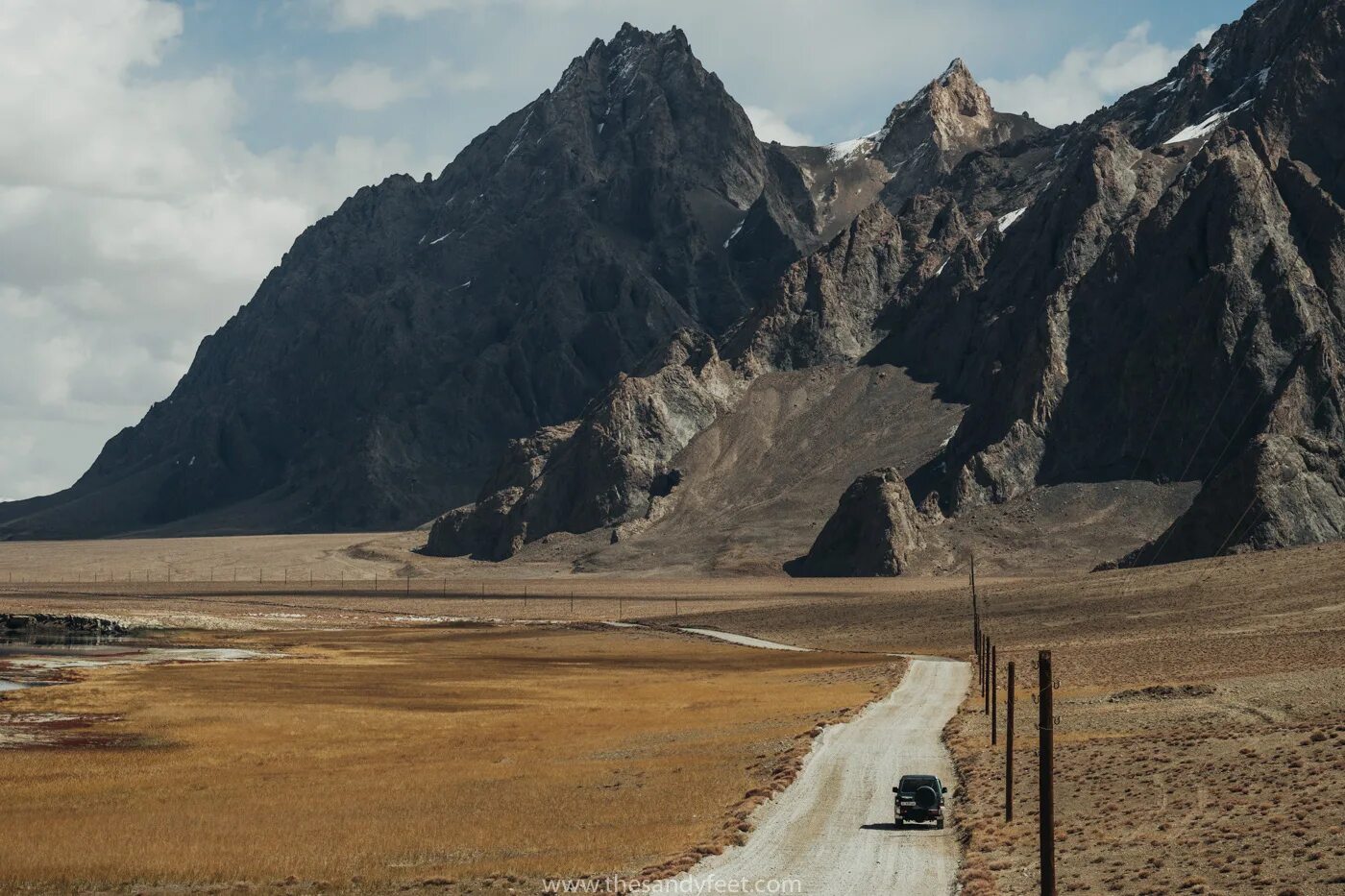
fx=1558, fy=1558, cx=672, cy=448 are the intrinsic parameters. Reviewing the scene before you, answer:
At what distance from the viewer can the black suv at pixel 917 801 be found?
41.2 metres

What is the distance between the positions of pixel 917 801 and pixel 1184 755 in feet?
38.2

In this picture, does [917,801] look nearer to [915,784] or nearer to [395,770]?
[915,784]

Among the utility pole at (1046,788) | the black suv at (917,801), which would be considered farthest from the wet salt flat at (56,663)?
the utility pole at (1046,788)

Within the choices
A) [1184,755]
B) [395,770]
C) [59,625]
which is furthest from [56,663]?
[1184,755]

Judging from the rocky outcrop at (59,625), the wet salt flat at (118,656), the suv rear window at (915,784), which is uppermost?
the rocky outcrop at (59,625)

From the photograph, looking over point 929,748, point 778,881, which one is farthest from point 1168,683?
point 778,881

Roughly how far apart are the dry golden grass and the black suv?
16.8 ft

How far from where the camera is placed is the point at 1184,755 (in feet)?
158

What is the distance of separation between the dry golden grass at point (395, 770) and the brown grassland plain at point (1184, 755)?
7971 mm

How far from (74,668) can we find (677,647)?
49.4 metres

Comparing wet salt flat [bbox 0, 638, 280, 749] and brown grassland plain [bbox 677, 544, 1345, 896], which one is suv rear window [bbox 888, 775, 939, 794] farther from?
wet salt flat [bbox 0, 638, 280, 749]

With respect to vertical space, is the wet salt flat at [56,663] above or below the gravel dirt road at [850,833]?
above

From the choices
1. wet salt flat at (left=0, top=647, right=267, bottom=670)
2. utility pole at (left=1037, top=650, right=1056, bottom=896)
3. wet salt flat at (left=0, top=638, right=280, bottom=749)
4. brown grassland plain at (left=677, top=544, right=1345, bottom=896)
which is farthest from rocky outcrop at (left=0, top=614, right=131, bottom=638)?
utility pole at (left=1037, top=650, right=1056, bottom=896)

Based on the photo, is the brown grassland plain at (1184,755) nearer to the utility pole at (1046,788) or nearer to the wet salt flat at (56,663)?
the utility pole at (1046,788)
